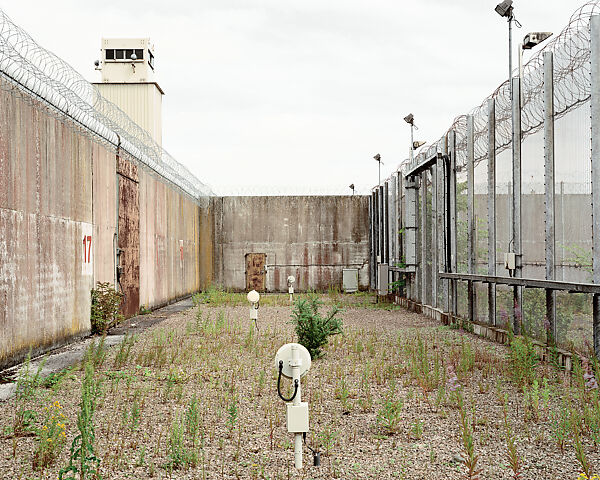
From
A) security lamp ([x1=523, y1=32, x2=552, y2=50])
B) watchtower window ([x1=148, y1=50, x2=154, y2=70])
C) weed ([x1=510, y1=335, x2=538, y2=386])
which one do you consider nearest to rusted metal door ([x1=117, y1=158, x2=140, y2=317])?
security lamp ([x1=523, y1=32, x2=552, y2=50])

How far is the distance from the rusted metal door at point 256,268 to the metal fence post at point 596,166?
62.6ft

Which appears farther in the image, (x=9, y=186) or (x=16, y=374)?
(x=9, y=186)

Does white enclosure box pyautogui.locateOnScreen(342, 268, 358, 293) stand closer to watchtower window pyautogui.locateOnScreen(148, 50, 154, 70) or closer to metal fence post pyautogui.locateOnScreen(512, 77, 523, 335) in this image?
watchtower window pyautogui.locateOnScreen(148, 50, 154, 70)

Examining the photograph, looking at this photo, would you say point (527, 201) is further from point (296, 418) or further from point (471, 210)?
point (296, 418)

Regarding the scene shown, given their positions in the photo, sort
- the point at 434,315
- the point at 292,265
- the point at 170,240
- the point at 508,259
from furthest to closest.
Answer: the point at 292,265
the point at 170,240
the point at 434,315
the point at 508,259

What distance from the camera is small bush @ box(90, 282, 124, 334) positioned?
1216 centimetres

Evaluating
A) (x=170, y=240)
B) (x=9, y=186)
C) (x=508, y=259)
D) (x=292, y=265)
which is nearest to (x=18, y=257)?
(x=9, y=186)

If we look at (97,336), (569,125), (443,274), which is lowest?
(97,336)

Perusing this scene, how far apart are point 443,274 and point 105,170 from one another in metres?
6.92

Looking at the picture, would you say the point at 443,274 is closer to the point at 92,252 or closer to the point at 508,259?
the point at 508,259

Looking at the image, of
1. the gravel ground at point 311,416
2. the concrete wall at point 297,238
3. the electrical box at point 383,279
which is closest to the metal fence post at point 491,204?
the gravel ground at point 311,416

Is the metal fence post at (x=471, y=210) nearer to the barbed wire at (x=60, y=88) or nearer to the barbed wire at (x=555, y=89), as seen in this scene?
the barbed wire at (x=555, y=89)

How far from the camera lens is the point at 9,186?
27.7ft

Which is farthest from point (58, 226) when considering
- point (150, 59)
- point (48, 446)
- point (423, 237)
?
point (150, 59)
